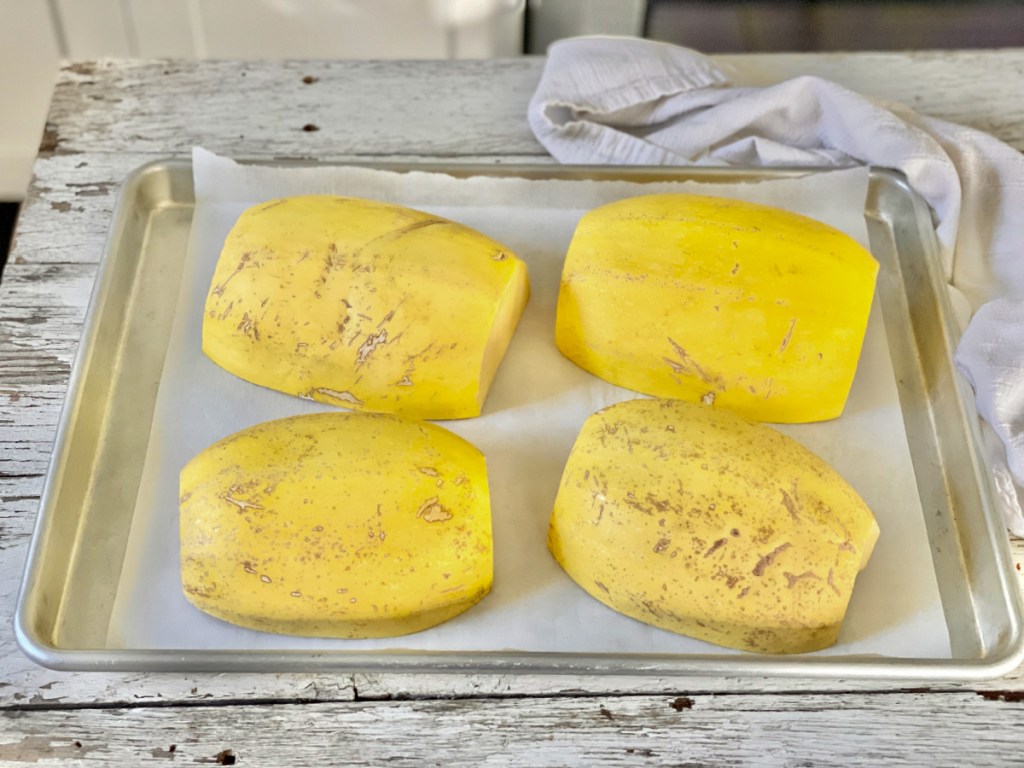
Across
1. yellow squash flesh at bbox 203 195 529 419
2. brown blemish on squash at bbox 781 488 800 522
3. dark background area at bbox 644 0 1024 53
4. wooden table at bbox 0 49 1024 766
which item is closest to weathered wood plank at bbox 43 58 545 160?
yellow squash flesh at bbox 203 195 529 419

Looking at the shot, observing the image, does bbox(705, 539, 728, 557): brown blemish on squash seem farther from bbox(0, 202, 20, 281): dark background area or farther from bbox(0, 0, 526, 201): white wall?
bbox(0, 202, 20, 281): dark background area

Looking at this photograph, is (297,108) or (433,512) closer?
(433,512)

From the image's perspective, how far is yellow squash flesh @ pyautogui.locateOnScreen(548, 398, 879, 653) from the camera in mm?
727

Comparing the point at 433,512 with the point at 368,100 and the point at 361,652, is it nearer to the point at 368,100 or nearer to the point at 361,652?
the point at 361,652

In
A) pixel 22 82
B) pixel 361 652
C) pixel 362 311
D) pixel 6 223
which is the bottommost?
pixel 6 223

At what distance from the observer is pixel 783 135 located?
109 cm

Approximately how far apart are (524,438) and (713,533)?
0.20m

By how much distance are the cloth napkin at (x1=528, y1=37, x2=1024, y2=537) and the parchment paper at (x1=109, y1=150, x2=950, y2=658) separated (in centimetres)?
7

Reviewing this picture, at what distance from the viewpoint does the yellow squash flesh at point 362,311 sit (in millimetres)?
849

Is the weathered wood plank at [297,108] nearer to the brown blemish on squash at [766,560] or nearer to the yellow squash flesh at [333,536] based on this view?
the yellow squash flesh at [333,536]

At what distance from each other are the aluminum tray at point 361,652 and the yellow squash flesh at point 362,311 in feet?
0.34

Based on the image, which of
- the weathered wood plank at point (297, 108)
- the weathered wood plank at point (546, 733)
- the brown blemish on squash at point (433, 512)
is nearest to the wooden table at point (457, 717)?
the weathered wood plank at point (546, 733)

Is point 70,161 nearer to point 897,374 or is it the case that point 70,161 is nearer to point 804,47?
point 897,374

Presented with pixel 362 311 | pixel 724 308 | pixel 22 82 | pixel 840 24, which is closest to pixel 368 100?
pixel 362 311
